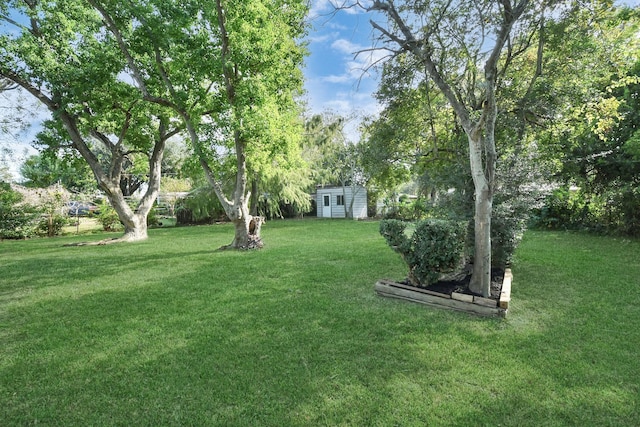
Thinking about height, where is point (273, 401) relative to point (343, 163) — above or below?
below

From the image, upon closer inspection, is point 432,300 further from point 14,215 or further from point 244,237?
point 14,215

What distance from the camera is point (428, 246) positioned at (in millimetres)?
4078

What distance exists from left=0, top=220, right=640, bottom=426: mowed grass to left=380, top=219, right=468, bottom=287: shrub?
637mm

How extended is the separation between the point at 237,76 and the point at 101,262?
19.2ft

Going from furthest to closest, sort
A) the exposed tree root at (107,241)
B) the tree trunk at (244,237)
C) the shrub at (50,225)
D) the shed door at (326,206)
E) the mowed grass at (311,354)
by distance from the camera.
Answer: the shed door at (326,206)
the shrub at (50,225)
the exposed tree root at (107,241)
the tree trunk at (244,237)
the mowed grass at (311,354)

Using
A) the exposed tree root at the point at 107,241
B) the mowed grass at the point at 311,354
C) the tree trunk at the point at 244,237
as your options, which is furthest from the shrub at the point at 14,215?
the tree trunk at the point at 244,237

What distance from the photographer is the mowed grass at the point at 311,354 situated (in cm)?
202

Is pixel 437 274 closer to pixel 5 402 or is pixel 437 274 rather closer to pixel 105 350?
pixel 105 350

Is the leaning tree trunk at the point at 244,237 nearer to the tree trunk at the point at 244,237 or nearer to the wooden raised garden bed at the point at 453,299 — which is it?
the tree trunk at the point at 244,237

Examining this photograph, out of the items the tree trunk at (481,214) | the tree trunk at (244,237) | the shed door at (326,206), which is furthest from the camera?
the shed door at (326,206)

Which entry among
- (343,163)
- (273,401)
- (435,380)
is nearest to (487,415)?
(435,380)

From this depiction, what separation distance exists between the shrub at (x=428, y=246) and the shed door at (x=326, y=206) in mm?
18899

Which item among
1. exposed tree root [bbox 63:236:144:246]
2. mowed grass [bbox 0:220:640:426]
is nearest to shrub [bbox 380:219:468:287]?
mowed grass [bbox 0:220:640:426]

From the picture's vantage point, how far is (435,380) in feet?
7.62
